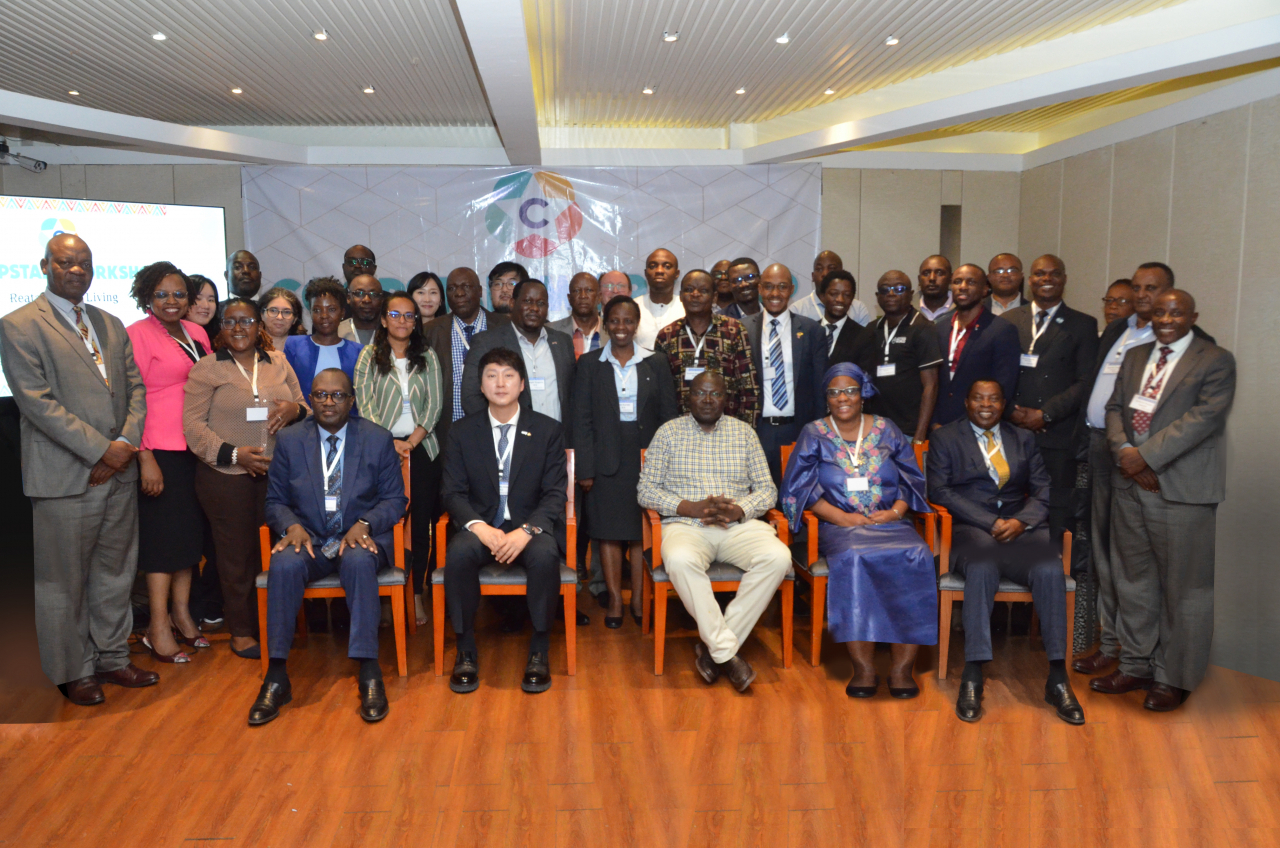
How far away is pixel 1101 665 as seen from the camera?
150 inches

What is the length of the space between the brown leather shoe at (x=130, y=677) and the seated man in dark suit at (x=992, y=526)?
3461 millimetres

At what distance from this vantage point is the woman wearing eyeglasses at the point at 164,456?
3.83m

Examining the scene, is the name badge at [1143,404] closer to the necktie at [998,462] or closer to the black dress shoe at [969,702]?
the necktie at [998,462]

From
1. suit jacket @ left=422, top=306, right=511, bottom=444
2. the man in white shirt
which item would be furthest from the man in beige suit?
the man in white shirt

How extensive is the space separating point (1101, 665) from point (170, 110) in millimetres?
7714

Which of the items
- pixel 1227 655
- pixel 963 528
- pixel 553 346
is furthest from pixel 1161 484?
pixel 553 346

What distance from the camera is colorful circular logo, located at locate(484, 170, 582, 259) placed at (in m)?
7.71

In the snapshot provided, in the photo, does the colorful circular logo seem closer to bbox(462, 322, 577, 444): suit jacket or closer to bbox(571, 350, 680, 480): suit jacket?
bbox(462, 322, 577, 444): suit jacket

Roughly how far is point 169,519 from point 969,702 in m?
3.64

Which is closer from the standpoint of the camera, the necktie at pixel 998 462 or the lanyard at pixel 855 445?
the necktie at pixel 998 462

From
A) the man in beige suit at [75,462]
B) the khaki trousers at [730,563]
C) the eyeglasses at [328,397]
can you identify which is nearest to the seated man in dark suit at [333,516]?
the eyeglasses at [328,397]

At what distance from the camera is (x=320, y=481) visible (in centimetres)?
363

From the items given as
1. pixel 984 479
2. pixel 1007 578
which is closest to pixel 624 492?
pixel 984 479

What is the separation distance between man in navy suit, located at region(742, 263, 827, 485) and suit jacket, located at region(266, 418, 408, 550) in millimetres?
1998
